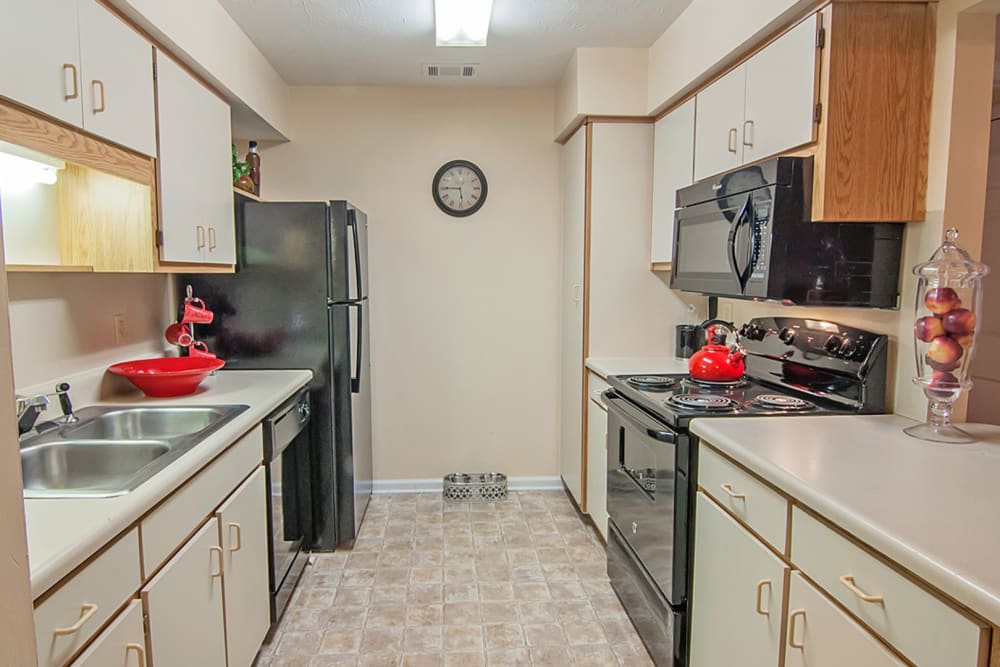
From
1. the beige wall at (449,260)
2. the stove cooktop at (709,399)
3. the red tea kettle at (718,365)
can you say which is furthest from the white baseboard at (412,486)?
the red tea kettle at (718,365)

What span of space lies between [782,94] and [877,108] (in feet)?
0.98

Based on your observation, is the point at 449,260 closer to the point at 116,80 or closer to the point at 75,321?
the point at 75,321

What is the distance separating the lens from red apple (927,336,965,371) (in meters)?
1.59

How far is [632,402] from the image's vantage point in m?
2.38

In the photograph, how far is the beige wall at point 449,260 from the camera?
3.62 m

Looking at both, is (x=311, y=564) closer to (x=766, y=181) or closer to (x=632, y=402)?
(x=632, y=402)

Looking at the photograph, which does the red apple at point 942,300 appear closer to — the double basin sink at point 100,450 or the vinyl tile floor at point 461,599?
the vinyl tile floor at point 461,599

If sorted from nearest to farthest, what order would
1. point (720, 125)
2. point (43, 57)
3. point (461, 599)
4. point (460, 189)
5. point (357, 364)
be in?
point (43, 57)
point (720, 125)
point (461, 599)
point (357, 364)
point (460, 189)

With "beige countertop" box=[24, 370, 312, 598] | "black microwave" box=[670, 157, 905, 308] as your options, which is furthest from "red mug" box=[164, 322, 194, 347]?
"black microwave" box=[670, 157, 905, 308]

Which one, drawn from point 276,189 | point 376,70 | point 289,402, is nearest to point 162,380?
point 289,402

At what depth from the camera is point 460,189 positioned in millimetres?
3680

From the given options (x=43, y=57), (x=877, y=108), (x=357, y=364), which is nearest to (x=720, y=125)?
(x=877, y=108)

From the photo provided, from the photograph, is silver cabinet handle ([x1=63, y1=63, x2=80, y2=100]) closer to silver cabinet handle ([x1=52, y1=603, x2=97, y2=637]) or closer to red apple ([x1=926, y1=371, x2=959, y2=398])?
silver cabinet handle ([x1=52, y1=603, x2=97, y2=637])

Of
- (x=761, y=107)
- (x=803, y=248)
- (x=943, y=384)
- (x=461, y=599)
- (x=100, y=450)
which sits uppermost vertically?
(x=761, y=107)
